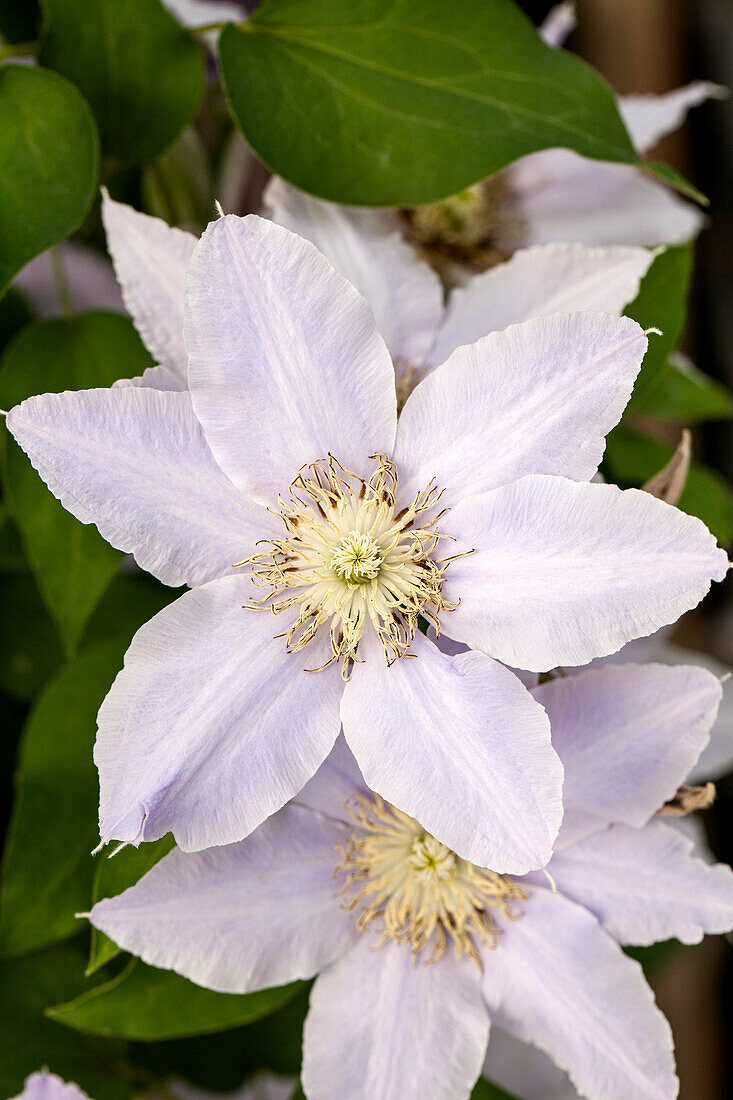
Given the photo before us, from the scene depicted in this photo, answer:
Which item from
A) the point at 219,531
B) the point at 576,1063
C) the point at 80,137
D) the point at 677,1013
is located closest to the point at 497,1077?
the point at 576,1063

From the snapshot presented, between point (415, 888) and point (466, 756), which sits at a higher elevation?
point (466, 756)

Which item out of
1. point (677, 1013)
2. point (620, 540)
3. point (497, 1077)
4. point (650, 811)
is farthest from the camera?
point (677, 1013)

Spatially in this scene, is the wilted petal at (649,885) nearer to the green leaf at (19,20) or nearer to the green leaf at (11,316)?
the green leaf at (11,316)

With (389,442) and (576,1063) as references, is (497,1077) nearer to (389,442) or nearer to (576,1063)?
(576,1063)

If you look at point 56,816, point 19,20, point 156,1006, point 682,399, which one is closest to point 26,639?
point 56,816

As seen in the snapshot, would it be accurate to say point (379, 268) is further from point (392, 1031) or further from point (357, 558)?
point (392, 1031)

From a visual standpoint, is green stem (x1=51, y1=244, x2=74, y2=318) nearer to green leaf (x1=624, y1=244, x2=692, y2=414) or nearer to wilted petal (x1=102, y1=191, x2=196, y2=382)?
wilted petal (x1=102, y1=191, x2=196, y2=382)

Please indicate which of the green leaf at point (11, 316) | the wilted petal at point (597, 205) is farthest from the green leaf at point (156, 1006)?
the wilted petal at point (597, 205)

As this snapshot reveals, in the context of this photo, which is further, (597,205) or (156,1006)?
(597,205)
